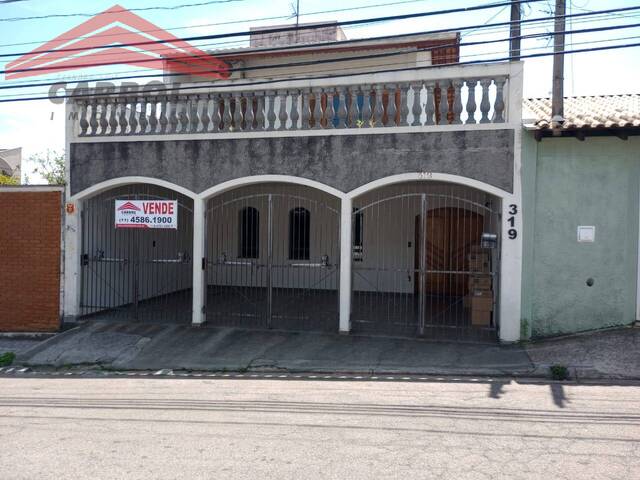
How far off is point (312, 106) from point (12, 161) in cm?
2636

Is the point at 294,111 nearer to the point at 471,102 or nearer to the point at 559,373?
the point at 471,102

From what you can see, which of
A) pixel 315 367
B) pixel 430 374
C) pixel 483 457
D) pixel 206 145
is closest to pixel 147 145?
pixel 206 145

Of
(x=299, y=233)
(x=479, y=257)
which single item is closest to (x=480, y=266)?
(x=479, y=257)

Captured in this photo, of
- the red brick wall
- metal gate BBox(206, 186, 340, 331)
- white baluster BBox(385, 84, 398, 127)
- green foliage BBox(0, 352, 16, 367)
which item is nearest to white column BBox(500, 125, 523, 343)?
white baluster BBox(385, 84, 398, 127)

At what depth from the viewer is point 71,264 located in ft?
35.0

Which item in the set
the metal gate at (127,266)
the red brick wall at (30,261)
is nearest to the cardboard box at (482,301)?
the metal gate at (127,266)

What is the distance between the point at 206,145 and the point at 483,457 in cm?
736

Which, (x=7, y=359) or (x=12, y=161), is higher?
(x=12, y=161)

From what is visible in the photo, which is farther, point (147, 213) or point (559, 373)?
point (147, 213)

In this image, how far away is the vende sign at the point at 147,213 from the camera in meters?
10.3

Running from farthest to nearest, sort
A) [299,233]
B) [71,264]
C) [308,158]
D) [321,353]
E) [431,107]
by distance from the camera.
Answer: [299,233], [71,264], [308,158], [431,107], [321,353]

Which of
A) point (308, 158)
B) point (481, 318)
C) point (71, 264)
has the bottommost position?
point (481, 318)

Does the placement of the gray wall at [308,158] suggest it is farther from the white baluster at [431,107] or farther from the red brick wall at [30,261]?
the red brick wall at [30,261]

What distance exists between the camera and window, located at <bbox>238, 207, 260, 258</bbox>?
14.9 meters
